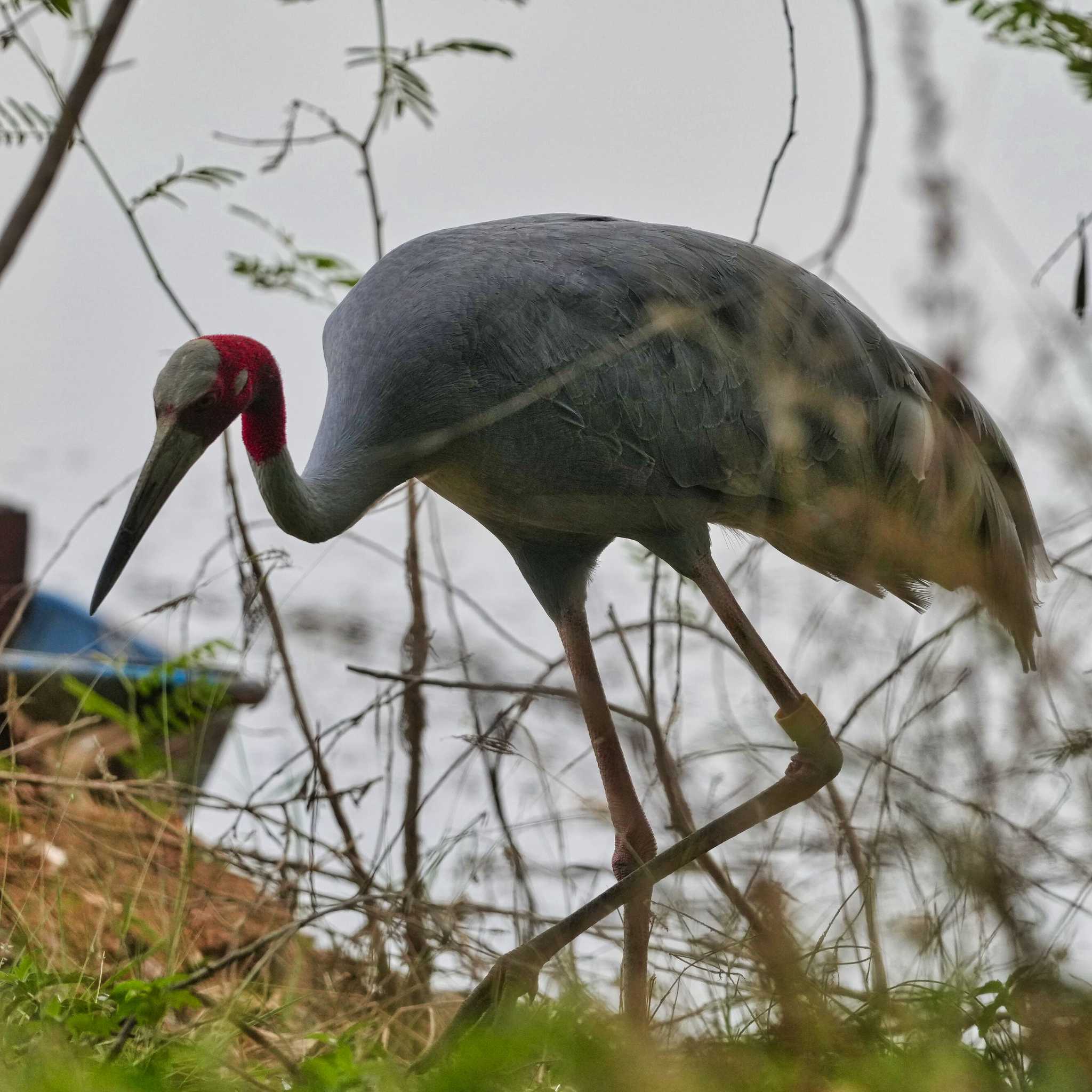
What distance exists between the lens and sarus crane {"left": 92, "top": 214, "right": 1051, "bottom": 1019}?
311 centimetres

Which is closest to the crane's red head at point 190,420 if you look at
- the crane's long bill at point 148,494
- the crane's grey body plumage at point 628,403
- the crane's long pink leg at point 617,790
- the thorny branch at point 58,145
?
the crane's long bill at point 148,494

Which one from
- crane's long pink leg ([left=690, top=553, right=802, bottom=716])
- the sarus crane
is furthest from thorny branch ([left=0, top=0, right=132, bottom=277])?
crane's long pink leg ([left=690, top=553, right=802, bottom=716])

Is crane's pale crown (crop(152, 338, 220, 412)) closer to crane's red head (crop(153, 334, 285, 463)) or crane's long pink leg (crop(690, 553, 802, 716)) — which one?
crane's red head (crop(153, 334, 285, 463))

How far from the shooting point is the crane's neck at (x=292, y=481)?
3082mm

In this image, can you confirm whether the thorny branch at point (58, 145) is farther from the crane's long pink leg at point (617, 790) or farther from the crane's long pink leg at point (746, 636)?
the crane's long pink leg at point (617, 790)

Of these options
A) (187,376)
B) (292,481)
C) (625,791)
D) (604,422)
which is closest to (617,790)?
Answer: (625,791)

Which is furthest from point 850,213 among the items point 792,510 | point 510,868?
point 510,868

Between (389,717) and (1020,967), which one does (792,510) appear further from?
(1020,967)

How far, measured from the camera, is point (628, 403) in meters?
3.21

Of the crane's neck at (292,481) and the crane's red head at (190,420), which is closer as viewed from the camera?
the crane's red head at (190,420)

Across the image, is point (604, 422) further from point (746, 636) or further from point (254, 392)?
point (254, 392)

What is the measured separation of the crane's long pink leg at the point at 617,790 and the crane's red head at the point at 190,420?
0.90 m

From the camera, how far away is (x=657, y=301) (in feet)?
10.5

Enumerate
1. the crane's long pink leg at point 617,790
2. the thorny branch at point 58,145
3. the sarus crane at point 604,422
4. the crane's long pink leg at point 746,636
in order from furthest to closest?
the crane's long pink leg at point 617,790 < the crane's long pink leg at point 746,636 < the sarus crane at point 604,422 < the thorny branch at point 58,145
